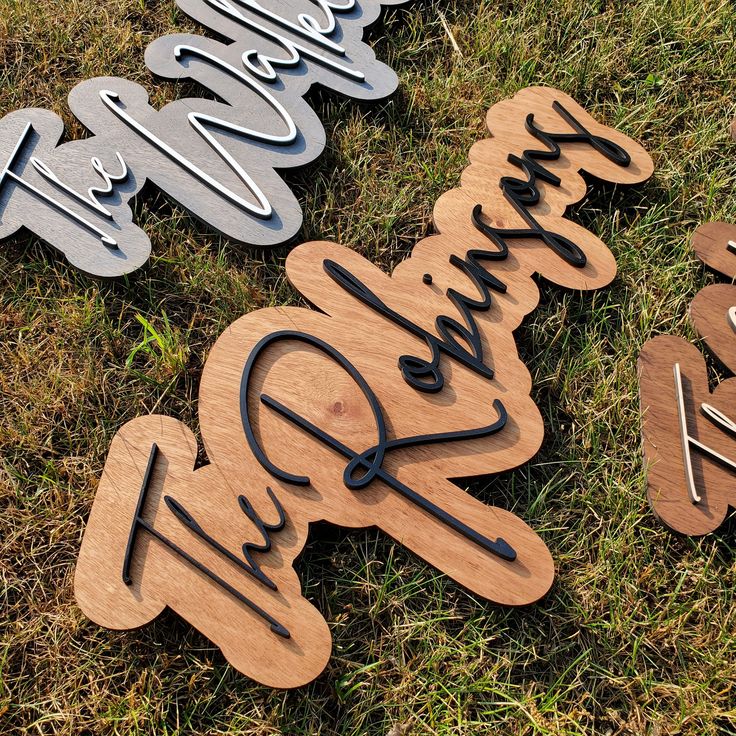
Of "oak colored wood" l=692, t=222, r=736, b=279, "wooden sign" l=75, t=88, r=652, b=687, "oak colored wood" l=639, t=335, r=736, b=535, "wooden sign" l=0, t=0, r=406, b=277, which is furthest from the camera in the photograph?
"oak colored wood" l=692, t=222, r=736, b=279

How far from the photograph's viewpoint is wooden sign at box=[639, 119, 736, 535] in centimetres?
220

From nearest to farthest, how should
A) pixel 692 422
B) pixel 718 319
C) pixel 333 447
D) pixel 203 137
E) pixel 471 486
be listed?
pixel 333 447
pixel 471 486
pixel 692 422
pixel 718 319
pixel 203 137

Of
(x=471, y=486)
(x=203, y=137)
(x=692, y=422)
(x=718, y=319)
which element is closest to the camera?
(x=471, y=486)

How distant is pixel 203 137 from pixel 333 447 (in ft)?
4.37

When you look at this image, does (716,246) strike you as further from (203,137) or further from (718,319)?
(203,137)

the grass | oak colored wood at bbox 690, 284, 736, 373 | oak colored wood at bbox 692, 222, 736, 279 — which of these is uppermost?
oak colored wood at bbox 692, 222, 736, 279

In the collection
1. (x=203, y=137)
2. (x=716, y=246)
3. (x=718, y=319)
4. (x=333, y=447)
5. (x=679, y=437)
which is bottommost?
(x=333, y=447)

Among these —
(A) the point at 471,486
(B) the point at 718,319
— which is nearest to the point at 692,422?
(B) the point at 718,319

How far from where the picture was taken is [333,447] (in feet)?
6.93

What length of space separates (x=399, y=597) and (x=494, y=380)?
0.72 meters

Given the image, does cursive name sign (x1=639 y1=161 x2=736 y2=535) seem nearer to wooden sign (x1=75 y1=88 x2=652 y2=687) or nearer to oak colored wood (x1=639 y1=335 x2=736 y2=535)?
oak colored wood (x1=639 y1=335 x2=736 y2=535)

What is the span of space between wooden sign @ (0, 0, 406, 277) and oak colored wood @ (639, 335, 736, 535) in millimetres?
1319

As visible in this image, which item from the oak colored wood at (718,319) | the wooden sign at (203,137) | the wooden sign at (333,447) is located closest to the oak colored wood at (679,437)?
the oak colored wood at (718,319)

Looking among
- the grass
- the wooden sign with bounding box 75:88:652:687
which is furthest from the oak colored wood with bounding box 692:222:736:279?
the wooden sign with bounding box 75:88:652:687
